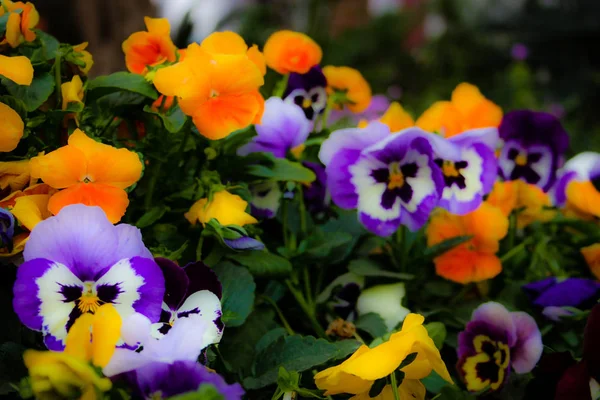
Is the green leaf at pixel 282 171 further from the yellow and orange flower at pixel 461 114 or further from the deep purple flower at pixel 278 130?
the yellow and orange flower at pixel 461 114

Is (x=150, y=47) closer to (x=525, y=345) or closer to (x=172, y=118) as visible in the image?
(x=172, y=118)

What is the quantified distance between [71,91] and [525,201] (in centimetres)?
54

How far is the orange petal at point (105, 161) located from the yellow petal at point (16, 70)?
57 millimetres

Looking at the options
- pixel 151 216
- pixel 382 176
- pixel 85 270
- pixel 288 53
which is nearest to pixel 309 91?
pixel 288 53

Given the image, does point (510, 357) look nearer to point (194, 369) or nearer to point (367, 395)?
point (367, 395)

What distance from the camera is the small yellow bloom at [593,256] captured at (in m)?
0.68

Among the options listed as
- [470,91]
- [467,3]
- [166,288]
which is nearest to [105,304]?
[166,288]

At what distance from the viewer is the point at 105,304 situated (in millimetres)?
412

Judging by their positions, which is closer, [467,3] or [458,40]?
[458,40]

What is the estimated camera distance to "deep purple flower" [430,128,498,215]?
618 millimetres

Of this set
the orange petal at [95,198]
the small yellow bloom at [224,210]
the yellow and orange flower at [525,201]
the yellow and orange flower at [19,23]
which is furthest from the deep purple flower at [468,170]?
the yellow and orange flower at [19,23]

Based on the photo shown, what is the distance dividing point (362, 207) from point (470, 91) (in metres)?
0.22

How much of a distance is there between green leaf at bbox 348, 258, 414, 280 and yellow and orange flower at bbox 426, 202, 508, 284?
5 cm

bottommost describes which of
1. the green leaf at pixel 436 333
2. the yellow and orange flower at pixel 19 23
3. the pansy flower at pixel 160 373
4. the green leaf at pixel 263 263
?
the green leaf at pixel 436 333
